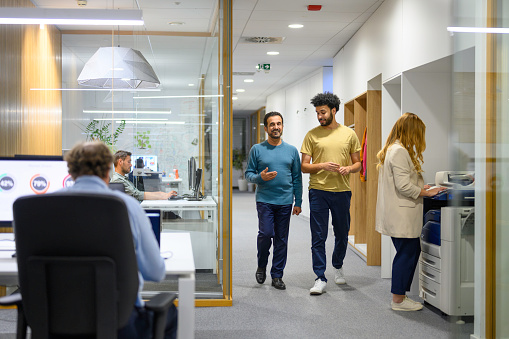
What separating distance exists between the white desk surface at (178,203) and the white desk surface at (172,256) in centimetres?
119

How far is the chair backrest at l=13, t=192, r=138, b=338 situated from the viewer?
2.03 meters

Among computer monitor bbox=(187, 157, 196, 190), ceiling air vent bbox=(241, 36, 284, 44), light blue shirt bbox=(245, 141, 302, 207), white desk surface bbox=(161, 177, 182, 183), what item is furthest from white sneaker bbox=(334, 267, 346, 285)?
ceiling air vent bbox=(241, 36, 284, 44)

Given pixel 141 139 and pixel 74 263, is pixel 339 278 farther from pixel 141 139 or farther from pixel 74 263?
pixel 74 263

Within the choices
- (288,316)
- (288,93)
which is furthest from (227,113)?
(288,93)

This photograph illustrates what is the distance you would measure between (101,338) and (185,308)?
0.56 metres

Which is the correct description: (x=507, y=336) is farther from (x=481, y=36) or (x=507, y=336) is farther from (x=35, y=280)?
(x=35, y=280)

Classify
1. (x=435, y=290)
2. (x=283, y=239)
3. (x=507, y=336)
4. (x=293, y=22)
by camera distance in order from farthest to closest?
(x=293, y=22)
(x=283, y=239)
(x=435, y=290)
(x=507, y=336)

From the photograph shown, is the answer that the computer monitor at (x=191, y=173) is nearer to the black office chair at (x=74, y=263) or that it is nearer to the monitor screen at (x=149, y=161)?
the monitor screen at (x=149, y=161)

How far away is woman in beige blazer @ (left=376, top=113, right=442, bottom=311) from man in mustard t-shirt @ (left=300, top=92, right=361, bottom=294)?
1.99 feet

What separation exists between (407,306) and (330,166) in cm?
131

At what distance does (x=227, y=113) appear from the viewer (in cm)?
498

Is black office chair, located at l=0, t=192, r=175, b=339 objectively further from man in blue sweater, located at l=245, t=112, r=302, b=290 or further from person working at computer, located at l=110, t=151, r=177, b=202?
man in blue sweater, located at l=245, t=112, r=302, b=290

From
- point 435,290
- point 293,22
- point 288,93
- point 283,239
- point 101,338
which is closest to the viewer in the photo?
point 101,338

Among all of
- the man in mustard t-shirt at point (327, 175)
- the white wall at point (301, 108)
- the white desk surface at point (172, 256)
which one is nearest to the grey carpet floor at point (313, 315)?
the man in mustard t-shirt at point (327, 175)
